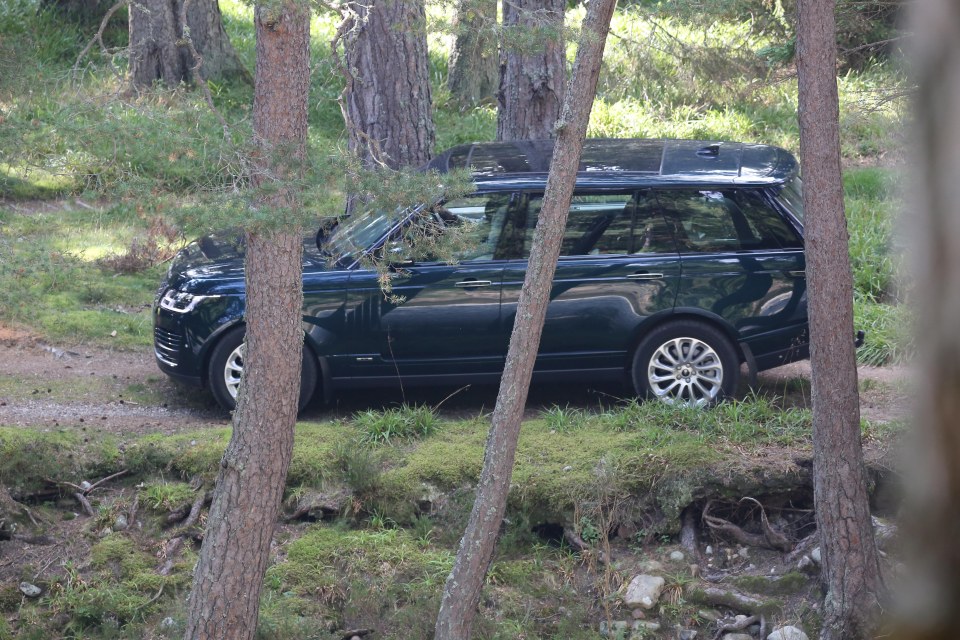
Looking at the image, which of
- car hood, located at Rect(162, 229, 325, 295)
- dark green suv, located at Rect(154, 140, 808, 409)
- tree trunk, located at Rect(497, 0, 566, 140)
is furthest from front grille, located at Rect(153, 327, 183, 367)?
tree trunk, located at Rect(497, 0, 566, 140)

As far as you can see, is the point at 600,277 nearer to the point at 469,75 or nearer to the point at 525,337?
the point at 525,337

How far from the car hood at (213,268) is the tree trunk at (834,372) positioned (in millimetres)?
3790

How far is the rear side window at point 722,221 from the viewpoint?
741 centimetres

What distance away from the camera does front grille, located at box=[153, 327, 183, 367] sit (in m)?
7.50

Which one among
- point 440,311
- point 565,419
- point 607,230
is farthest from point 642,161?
point 565,419

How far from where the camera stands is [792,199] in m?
7.45

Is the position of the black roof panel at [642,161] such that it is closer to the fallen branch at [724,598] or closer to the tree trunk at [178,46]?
the fallen branch at [724,598]

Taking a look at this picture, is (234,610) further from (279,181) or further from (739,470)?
(739,470)

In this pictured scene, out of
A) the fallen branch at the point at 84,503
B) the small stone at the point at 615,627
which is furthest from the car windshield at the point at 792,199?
the fallen branch at the point at 84,503

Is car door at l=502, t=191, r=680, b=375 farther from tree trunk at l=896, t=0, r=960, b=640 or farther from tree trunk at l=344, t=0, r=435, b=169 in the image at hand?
tree trunk at l=896, t=0, r=960, b=640

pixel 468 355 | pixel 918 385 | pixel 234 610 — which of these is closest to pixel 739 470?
pixel 468 355

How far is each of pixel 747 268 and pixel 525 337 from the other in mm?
2896

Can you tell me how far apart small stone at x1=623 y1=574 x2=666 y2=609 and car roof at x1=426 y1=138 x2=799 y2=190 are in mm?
2950

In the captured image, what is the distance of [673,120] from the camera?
53.0ft
